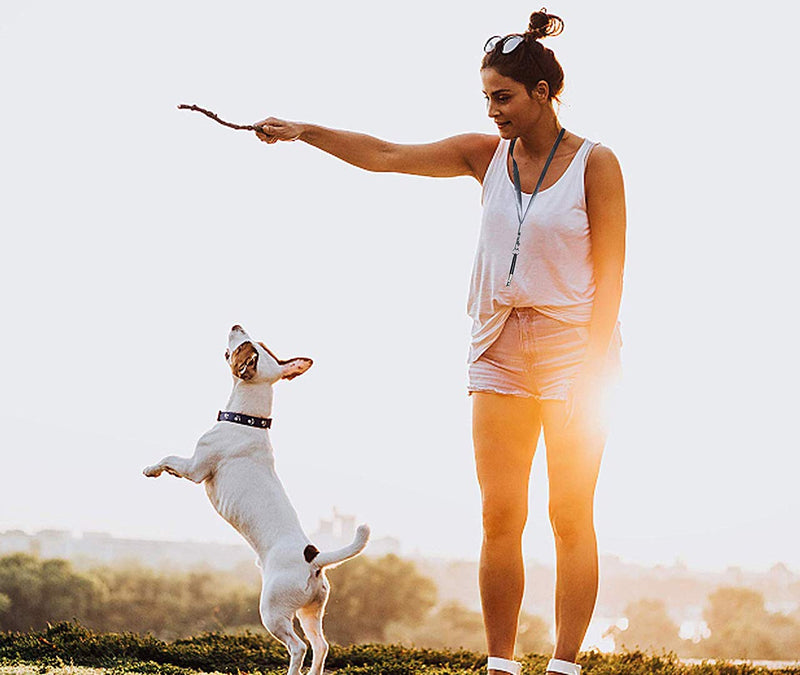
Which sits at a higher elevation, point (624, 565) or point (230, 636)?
point (624, 565)

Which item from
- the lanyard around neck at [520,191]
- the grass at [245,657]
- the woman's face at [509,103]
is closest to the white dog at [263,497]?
the lanyard around neck at [520,191]

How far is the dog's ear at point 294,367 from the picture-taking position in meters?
2.43

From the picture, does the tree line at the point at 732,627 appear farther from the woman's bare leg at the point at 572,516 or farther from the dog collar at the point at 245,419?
the dog collar at the point at 245,419

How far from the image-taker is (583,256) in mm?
2342

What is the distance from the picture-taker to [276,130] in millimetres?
2439

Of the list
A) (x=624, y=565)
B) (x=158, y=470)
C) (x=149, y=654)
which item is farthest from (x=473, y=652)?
(x=158, y=470)

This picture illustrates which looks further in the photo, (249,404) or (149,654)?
(149,654)

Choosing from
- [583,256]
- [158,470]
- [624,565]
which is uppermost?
[583,256]

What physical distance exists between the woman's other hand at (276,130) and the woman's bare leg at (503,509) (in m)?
0.77

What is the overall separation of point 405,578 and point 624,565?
105cm

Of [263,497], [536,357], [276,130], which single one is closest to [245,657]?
[263,497]

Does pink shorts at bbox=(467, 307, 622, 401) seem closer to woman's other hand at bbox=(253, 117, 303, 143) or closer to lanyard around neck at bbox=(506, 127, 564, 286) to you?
lanyard around neck at bbox=(506, 127, 564, 286)

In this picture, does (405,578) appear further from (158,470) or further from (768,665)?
(158,470)

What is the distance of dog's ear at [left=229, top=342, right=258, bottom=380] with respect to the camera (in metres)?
2.37
